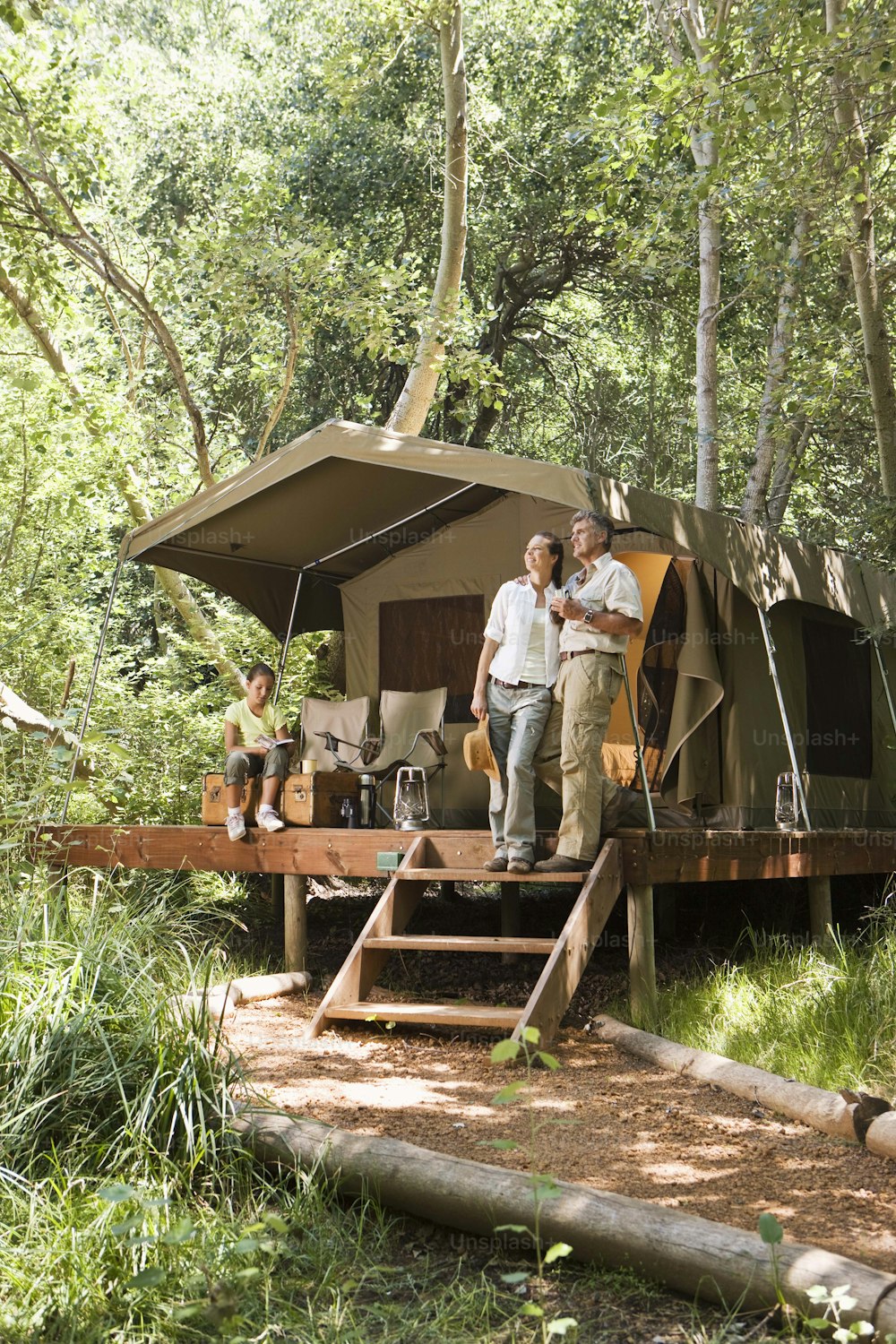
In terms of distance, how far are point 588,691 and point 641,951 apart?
3.45 ft

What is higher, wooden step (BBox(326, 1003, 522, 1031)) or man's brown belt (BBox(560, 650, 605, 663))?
man's brown belt (BBox(560, 650, 605, 663))

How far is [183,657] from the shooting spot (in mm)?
12320

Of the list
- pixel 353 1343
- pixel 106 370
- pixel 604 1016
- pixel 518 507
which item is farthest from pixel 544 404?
pixel 353 1343

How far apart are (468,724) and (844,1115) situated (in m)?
3.93

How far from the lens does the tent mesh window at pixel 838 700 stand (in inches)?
278

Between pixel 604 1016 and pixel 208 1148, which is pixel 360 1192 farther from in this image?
pixel 604 1016

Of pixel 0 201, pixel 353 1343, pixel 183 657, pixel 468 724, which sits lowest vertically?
pixel 353 1343

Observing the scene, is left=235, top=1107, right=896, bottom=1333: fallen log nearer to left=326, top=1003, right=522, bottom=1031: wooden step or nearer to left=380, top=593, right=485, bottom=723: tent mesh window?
left=326, top=1003, right=522, bottom=1031: wooden step

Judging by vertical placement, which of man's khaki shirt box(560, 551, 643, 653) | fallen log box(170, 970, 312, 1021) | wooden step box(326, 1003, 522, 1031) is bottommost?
fallen log box(170, 970, 312, 1021)

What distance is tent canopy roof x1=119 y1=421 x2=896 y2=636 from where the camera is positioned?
197 inches

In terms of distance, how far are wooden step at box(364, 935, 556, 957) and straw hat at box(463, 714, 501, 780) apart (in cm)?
69

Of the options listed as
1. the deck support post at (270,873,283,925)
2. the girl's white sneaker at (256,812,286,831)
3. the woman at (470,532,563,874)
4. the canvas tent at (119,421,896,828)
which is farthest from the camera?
the deck support post at (270,873,283,925)

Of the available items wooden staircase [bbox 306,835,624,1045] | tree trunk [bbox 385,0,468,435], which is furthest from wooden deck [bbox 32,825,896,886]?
tree trunk [bbox 385,0,468,435]

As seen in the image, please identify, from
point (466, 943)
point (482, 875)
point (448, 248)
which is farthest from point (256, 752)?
point (448, 248)
